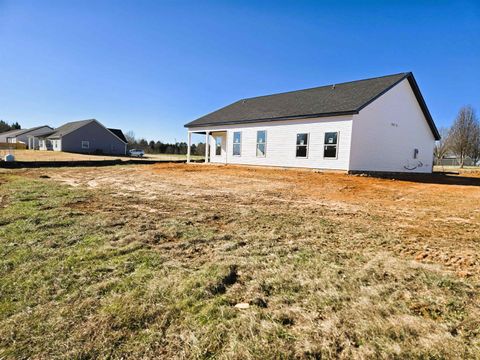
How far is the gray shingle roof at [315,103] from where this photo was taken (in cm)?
1335

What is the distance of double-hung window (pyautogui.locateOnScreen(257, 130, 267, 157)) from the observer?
1606 cm

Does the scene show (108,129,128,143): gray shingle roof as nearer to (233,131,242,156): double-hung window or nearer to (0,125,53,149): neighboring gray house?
(0,125,53,149): neighboring gray house

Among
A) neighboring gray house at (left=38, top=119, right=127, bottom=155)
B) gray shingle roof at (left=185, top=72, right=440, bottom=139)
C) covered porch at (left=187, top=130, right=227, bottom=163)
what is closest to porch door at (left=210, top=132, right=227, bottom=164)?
covered porch at (left=187, top=130, right=227, bottom=163)

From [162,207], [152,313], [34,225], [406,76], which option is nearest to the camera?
[152,313]

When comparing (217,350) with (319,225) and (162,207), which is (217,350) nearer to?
(319,225)

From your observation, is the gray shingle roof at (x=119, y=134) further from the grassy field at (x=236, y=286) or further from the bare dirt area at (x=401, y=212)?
the grassy field at (x=236, y=286)

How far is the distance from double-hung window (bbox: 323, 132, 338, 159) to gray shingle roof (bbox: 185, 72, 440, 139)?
1.06 m

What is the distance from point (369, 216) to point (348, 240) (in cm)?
173

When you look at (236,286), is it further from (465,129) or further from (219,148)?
(465,129)

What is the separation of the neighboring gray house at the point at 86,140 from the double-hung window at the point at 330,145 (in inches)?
1498

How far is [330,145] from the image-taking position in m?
13.3

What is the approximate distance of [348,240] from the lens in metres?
3.57

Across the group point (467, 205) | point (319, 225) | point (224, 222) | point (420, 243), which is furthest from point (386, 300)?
point (467, 205)

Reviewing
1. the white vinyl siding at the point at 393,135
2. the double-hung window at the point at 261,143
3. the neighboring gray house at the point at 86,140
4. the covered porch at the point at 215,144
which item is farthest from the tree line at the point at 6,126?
the white vinyl siding at the point at 393,135
